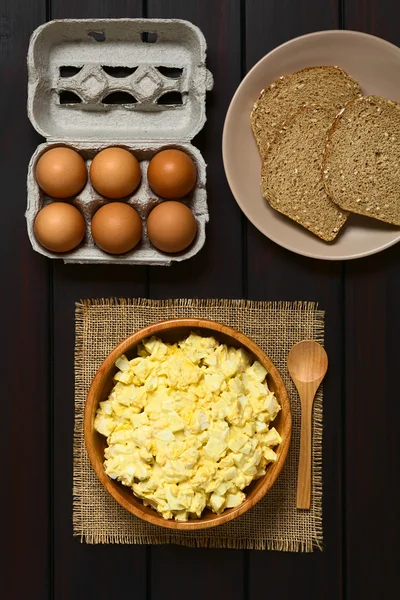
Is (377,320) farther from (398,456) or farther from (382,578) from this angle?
(382,578)

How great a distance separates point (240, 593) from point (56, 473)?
1.26 ft

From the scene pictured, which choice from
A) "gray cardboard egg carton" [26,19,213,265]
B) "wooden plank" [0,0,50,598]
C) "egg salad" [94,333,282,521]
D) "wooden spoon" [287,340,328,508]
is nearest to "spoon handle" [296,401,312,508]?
"wooden spoon" [287,340,328,508]

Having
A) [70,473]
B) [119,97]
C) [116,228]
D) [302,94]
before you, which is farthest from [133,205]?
[70,473]

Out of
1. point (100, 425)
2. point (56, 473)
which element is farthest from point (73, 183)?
point (56, 473)

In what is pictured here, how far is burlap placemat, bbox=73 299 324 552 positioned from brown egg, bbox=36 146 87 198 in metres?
0.20

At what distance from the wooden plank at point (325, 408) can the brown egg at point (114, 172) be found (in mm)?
227

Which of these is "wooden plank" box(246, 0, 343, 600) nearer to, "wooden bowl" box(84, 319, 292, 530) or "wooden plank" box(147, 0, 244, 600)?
"wooden plank" box(147, 0, 244, 600)

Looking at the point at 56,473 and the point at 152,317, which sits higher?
the point at 152,317

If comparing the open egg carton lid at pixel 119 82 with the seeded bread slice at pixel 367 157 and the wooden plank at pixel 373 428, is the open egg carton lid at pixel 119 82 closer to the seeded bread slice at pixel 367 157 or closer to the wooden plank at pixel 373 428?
the seeded bread slice at pixel 367 157

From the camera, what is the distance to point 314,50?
1032mm

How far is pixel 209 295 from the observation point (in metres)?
1.08

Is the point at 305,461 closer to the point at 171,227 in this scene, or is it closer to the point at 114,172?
the point at 171,227

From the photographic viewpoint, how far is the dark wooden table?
3.53 feet

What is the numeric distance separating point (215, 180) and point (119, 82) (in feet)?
0.75
